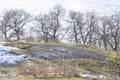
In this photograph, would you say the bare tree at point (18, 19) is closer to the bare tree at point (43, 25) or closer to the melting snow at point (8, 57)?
the bare tree at point (43, 25)

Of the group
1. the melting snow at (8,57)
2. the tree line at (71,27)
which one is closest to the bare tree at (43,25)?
the tree line at (71,27)

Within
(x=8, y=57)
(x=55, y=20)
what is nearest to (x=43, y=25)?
(x=55, y=20)

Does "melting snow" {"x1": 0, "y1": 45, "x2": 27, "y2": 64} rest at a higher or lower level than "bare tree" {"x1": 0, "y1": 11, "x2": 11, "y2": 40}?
lower

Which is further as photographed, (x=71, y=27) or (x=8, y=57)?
(x=71, y=27)

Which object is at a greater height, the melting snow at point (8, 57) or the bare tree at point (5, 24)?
the bare tree at point (5, 24)

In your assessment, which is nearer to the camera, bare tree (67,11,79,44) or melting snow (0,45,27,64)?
melting snow (0,45,27,64)

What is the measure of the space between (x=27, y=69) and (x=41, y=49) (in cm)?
521

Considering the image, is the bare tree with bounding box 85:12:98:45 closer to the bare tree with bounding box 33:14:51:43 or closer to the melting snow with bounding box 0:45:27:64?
the bare tree with bounding box 33:14:51:43

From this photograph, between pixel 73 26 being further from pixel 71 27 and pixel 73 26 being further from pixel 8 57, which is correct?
pixel 8 57

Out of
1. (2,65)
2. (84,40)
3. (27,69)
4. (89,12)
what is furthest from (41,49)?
(89,12)

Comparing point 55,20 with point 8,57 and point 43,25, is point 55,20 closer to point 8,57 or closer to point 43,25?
point 43,25

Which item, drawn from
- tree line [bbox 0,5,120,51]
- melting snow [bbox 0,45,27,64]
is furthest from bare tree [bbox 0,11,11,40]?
melting snow [bbox 0,45,27,64]

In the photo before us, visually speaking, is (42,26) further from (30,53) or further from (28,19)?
(30,53)

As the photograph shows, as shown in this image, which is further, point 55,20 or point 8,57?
point 55,20
